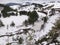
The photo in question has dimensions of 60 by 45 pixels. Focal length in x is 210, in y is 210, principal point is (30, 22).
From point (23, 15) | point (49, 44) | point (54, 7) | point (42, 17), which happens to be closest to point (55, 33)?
point (49, 44)

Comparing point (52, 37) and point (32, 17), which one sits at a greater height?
point (32, 17)

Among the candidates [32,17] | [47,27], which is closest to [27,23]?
[32,17]

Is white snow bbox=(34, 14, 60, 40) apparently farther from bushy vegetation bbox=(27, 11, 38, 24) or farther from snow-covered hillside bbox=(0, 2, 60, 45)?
bushy vegetation bbox=(27, 11, 38, 24)

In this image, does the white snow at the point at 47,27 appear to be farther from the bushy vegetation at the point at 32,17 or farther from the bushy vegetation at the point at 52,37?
the bushy vegetation at the point at 32,17

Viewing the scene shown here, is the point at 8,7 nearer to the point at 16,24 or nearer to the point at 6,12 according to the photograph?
the point at 6,12

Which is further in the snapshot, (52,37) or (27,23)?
(27,23)

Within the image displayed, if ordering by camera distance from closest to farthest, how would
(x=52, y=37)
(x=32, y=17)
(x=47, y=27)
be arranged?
(x=52, y=37), (x=47, y=27), (x=32, y=17)

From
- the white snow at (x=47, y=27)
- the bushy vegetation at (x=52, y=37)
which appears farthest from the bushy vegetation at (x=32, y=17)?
the bushy vegetation at (x=52, y=37)

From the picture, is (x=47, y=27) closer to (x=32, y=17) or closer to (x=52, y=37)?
(x=32, y=17)

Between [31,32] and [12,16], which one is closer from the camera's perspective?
[31,32]

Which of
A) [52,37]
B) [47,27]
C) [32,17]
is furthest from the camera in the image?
[32,17]

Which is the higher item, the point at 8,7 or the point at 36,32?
the point at 8,7
